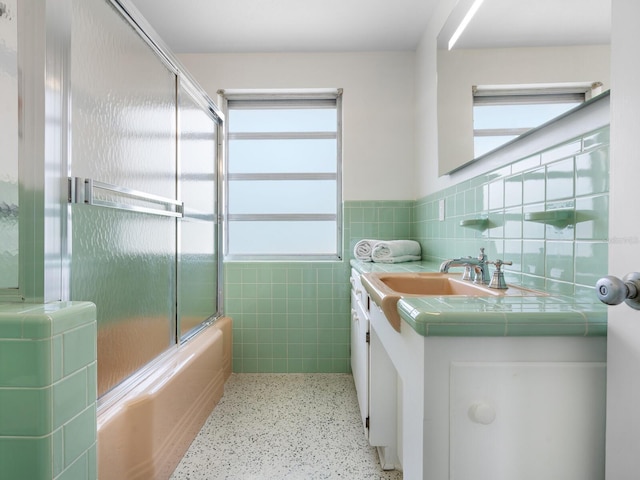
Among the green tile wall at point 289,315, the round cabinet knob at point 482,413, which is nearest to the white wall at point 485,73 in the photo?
the round cabinet knob at point 482,413

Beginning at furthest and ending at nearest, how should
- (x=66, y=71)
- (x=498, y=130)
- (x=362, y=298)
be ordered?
1. (x=362, y=298)
2. (x=498, y=130)
3. (x=66, y=71)

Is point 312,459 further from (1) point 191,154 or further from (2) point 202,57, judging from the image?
(2) point 202,57

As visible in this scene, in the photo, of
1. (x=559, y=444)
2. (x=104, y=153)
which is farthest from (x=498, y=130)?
(x=104, y=153)

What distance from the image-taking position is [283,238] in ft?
9.23

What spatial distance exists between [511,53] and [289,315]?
2.00 meters

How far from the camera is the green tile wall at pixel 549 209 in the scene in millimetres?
873

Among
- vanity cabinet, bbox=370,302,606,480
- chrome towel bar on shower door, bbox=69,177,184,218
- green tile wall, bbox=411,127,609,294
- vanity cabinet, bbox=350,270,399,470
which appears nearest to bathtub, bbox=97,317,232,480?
chrome towel bar on shower door, bbox=69,177,184,218

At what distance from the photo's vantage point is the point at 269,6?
210 centimetres

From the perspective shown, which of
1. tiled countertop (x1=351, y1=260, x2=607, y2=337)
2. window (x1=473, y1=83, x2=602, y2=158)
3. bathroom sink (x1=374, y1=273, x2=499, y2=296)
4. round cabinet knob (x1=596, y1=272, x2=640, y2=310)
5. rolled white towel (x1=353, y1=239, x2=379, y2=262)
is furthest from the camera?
rolled white towel (x1=353, y1=239, x2=379, y2=262)

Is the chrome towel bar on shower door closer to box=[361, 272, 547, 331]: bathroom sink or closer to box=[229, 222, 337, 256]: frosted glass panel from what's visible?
box=[361, 272, 547, 331]: bathroom sink

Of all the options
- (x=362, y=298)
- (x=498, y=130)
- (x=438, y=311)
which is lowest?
(x=362, y=298)

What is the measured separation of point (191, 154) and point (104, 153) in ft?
2.65

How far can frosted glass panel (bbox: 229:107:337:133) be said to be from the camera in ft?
9.15

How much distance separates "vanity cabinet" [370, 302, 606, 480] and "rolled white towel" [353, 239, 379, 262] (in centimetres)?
161
